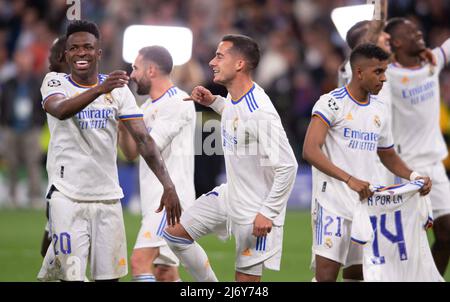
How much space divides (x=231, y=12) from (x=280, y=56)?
1667 millimetres

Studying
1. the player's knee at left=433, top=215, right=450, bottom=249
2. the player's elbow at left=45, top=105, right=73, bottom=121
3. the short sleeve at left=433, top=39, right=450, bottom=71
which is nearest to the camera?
the player's elbow at left=45, top=105, right=73, bottom=121

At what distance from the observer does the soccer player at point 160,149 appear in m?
8.48

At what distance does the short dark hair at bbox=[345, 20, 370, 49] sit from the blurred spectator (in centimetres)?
965

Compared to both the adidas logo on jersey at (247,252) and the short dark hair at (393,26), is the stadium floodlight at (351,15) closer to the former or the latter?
the short dark hair at (393,26)

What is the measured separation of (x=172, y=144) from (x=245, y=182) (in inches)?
50.8

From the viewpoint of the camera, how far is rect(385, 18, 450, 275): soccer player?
Result: 32.1ft

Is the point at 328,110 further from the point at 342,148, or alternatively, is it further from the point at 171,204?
the point at 171,204

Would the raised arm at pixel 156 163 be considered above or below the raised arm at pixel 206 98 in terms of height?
below

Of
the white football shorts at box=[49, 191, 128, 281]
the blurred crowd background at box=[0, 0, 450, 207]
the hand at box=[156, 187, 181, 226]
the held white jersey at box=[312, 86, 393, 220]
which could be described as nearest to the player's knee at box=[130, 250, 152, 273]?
the white football shorts at box=[49, 191, 128, 281]

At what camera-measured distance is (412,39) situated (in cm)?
978

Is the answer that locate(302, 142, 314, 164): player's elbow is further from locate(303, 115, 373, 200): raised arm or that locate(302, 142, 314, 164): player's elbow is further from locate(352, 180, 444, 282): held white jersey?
locate(352, 180, 444, 282): held white jersey

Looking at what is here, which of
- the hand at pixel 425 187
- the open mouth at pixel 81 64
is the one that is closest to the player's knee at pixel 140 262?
the open mouth at pixel 81 64

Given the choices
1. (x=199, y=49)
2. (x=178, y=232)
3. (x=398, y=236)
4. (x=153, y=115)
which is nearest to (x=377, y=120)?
(x=398, y=236)
